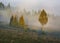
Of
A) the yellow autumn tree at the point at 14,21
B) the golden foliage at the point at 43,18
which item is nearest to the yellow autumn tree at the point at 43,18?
the golden foliage at the point at 43,18

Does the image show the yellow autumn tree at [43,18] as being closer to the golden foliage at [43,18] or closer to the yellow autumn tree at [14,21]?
the golden foliage at [43,18]

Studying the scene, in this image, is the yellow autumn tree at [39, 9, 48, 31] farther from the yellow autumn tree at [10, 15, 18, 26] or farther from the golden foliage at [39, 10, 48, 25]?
the yellow autumn tree at [10, 15, 18, 26]

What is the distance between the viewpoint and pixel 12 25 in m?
1.87

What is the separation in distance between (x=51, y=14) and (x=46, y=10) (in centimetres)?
8

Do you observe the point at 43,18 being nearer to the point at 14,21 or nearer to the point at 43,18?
the point at 43,18

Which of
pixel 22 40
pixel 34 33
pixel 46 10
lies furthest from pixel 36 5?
pixel 22 40

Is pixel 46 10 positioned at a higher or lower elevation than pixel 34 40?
higher

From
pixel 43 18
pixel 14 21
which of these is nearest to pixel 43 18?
pixel 43 18

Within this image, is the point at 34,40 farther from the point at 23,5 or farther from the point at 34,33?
the point at 23,5

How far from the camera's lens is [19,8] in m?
1.88

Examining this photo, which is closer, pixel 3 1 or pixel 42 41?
pixel 42 41

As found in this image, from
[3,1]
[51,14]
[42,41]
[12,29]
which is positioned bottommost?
[42,41]

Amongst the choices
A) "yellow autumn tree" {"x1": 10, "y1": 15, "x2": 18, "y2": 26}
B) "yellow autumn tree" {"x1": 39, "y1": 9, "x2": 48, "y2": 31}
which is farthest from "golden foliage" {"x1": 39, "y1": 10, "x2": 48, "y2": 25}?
"yellow autumn tree" {"x1": 10, "y1": 15, "x2": 18, "y2": 26}

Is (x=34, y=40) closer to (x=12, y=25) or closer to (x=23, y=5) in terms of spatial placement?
(x=12, y=25)
